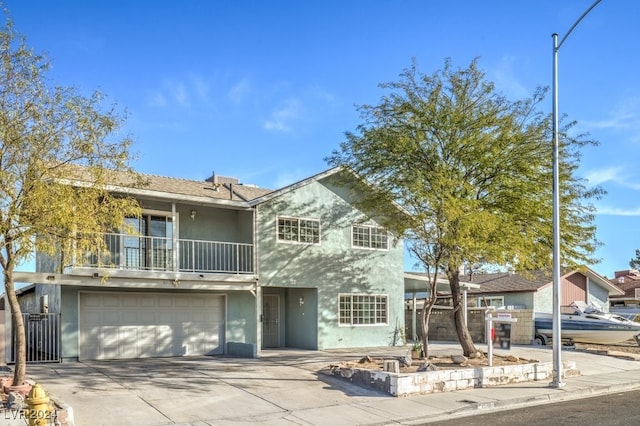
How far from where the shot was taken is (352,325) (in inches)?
898

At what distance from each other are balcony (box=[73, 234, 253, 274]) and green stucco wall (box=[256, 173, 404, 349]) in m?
0.87

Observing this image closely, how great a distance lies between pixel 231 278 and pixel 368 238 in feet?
21.9

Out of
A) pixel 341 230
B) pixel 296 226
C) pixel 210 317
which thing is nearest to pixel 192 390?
pixel 210 317

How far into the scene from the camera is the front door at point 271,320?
22841 mm

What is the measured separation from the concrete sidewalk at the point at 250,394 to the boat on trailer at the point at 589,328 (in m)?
7.19

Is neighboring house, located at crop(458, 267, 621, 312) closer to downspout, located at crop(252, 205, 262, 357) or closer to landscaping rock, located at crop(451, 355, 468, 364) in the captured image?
landscaping rock, located at crop(451, 355, 468, 364)

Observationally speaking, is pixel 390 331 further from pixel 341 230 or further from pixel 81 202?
pixel 81 202

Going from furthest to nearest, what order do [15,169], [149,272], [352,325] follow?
[352,325] → [149,272] → [15,169]

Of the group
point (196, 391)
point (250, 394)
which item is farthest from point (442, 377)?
point (196, 391)

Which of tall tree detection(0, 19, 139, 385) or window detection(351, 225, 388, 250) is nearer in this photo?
tall tree detection(0, 19, 139, 385)

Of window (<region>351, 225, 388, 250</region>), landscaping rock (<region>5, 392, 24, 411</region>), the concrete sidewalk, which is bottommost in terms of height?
the concrete sidewalk

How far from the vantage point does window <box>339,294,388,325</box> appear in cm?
2284

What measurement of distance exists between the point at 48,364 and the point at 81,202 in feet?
24.0

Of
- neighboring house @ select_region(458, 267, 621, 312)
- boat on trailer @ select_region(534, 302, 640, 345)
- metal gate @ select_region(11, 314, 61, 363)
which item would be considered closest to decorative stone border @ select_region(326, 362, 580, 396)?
metal gate @ select_region(11, 314, 61, 363)
